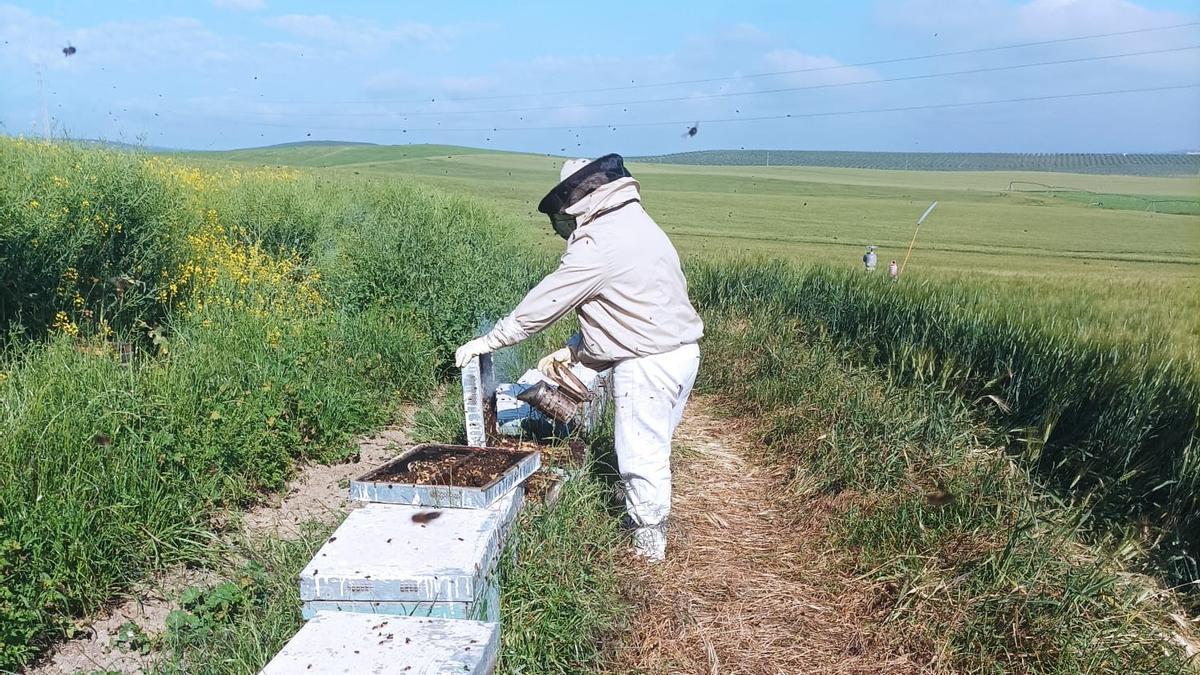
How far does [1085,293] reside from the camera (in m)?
7.43

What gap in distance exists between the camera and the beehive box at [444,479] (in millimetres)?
3516

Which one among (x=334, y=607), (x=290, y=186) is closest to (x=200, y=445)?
(x=334, y=607)

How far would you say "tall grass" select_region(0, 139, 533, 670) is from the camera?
3938 millimetres

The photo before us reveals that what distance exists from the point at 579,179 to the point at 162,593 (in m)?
2.99

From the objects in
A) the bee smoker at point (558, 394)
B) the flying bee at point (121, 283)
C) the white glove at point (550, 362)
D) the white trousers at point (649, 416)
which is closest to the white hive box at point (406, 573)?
the white trousers at point (649, 416)

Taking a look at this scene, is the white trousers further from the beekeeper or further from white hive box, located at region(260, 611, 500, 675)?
white hive box, located at region(260, 611, 500, 675)

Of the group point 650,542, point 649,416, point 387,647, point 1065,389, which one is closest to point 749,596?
point 650,542

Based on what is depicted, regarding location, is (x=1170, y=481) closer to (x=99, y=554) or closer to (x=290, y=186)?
(x=99, y=554)

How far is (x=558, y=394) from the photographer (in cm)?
477

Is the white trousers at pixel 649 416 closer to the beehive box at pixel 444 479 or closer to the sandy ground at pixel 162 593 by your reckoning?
the beehive box at pixel 444 479

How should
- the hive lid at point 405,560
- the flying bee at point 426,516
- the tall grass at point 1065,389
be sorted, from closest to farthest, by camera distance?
the hive lid at point 405,560, the flying bee at point 426,516, the tall grass at point 1065,389

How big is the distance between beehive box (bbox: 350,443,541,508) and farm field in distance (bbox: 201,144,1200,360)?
15.4ft

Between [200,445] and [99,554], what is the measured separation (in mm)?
1097

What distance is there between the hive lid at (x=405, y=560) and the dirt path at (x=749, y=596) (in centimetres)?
97
